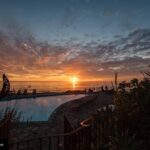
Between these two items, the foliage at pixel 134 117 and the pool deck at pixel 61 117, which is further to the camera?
the pool deck at pixel 61 117

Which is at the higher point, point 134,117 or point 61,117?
point 134,117

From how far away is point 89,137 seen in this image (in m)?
6.60

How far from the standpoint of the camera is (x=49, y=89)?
171ft

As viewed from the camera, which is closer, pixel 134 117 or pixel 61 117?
pixel 134 117

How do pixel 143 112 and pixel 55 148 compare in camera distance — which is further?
pixel 55 148

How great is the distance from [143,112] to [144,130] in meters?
0.45

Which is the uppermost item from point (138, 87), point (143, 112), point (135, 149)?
point (138, 87)

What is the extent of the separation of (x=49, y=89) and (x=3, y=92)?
42380 mm

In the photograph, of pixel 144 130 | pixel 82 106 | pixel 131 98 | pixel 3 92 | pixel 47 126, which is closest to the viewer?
pixel 144 130

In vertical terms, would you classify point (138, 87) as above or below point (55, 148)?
above

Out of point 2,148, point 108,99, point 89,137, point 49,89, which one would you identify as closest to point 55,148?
point 89,137

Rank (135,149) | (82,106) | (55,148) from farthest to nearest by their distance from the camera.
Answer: (82,106) < (55,148) < (135,149)

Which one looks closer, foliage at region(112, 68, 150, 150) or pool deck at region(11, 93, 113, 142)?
foliage at region(112, 68, 150, 150)

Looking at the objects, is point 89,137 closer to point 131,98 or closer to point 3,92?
point 131,98
